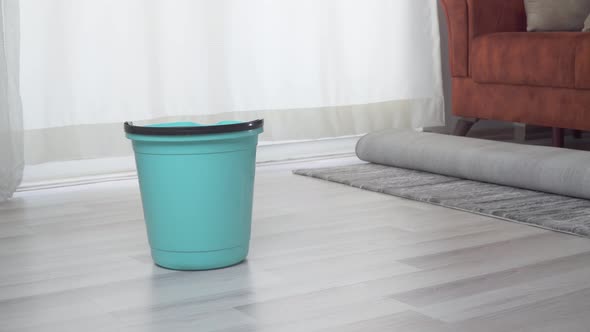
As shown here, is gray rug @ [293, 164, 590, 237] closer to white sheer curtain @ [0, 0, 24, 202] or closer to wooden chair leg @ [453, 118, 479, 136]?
wooden chair leg @ [453, 118, 479, 136]

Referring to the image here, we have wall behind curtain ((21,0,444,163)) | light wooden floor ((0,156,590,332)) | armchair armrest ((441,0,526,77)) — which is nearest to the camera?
light wooden floor ((0,156,590,332))

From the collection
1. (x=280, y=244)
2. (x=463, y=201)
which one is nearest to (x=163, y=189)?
(x=280, y=244)

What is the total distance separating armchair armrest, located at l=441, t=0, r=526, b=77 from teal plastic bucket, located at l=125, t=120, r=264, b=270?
6.45 feet

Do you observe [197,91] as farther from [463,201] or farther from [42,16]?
[463,201]

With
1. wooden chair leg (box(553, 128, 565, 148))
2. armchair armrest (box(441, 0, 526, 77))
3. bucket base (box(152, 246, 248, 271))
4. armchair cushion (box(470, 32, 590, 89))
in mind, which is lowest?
bucket base (box(152, 246, 248, 271))

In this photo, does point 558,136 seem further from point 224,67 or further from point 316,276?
point 316,276

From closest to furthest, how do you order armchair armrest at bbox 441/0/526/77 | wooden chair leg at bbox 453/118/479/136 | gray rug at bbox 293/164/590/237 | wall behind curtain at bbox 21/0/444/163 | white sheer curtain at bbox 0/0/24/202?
gray rug at bbox 293/164/590/237
white sheer curtain at bbox 0/0/24/202
wall behind curtain at bbox 21/0/444/163
armchair armrest at bbox 441/0/526/77
wooden chair leg at bbox 453/118/479/136

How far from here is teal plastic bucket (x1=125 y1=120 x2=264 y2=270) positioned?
172 cm

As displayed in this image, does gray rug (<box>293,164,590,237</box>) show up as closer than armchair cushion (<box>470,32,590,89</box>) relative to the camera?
Yes

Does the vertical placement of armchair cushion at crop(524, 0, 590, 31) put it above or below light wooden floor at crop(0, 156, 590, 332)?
above

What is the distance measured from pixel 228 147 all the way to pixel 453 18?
6.92 feet

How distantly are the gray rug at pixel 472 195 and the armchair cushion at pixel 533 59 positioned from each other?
61 cm

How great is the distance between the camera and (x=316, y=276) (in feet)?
5.73

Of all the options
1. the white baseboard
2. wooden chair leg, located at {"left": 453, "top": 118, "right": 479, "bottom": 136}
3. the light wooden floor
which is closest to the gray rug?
the light wooden floor
